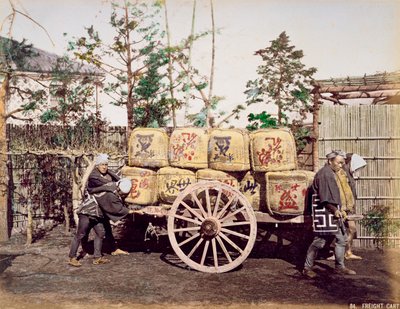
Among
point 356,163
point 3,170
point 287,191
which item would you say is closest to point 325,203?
point 287,191

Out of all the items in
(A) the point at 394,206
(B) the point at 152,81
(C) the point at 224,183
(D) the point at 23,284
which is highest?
(B) the point at 152,81

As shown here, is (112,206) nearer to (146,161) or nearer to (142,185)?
(142,185)

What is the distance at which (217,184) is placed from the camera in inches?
224

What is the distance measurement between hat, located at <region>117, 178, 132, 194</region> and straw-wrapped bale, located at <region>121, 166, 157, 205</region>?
13 cm

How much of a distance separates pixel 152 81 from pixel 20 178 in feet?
14.5

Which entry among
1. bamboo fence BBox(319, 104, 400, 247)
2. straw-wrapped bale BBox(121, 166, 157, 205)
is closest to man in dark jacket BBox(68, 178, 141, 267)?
straw-wrapped bale BBox(121, 166, 157, 205)

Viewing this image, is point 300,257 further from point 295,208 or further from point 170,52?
point 170,52

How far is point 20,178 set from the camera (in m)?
9.08

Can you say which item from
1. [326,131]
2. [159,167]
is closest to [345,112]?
[326,131]

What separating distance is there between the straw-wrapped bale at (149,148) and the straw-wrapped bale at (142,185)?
12 centimetres

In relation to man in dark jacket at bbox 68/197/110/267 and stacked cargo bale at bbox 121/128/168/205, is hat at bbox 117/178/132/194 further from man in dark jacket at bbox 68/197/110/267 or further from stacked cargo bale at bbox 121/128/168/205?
man in dark jacket at bbox 68/197/110/267

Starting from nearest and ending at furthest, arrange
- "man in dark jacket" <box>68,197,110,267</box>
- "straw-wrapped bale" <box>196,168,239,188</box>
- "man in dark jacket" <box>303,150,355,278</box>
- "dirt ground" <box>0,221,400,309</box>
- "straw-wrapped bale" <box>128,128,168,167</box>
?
1. "dirt ground" <box>0,221,400,309</box>
2. "man in dark jacket" <box>303,150,355,278</box>
3. "straw-wrapped bale" <box>196,168,239,188</box>
4. "straw-wrapped bale" <box>128,128,168,167</box>
5. "man in dark jacket" <box>68,197,110,267</box>

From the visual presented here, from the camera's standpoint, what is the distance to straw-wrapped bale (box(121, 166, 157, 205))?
19.9 ft

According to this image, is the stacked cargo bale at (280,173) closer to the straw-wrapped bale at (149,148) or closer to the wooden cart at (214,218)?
the wooden cart at (214,218)
